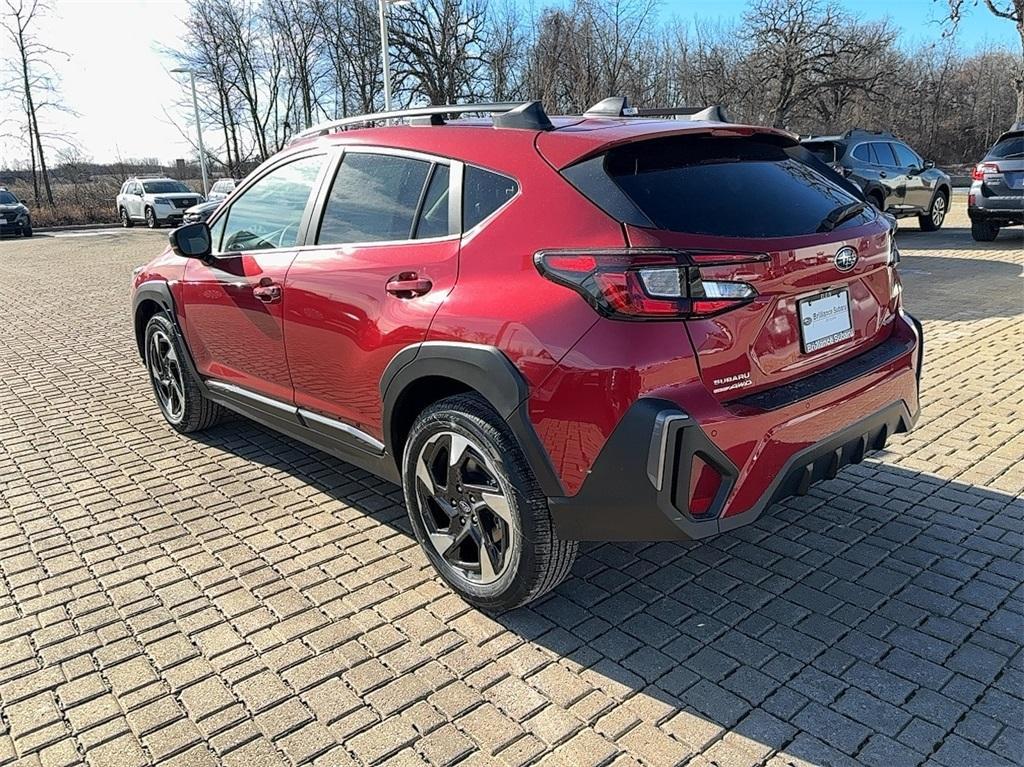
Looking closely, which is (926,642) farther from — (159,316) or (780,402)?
(159,316)

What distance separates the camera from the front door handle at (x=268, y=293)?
3752 mm

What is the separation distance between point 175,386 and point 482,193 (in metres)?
3.12

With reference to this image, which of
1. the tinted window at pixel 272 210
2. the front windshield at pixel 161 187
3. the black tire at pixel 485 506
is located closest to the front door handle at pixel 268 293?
the tinted window at pixel 272 210

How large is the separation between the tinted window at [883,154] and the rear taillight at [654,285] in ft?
44.8

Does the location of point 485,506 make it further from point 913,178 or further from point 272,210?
point 913,178

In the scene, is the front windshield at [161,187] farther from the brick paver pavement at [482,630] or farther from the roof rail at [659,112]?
the roof rail at [659,112]

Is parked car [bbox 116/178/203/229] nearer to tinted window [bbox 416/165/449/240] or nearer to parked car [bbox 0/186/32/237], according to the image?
parked car [bbox 0/186/32/237]

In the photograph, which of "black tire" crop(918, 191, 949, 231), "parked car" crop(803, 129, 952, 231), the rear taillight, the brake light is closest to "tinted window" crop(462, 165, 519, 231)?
the rear taillight

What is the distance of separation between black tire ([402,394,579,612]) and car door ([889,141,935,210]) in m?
14.2

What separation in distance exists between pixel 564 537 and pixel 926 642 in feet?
4.39

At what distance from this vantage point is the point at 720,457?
2418 millimetres

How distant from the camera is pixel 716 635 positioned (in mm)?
2854

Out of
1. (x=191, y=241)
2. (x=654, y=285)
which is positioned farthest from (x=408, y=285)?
(x=191, y=241)

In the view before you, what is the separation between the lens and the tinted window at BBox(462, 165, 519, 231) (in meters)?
2.82
